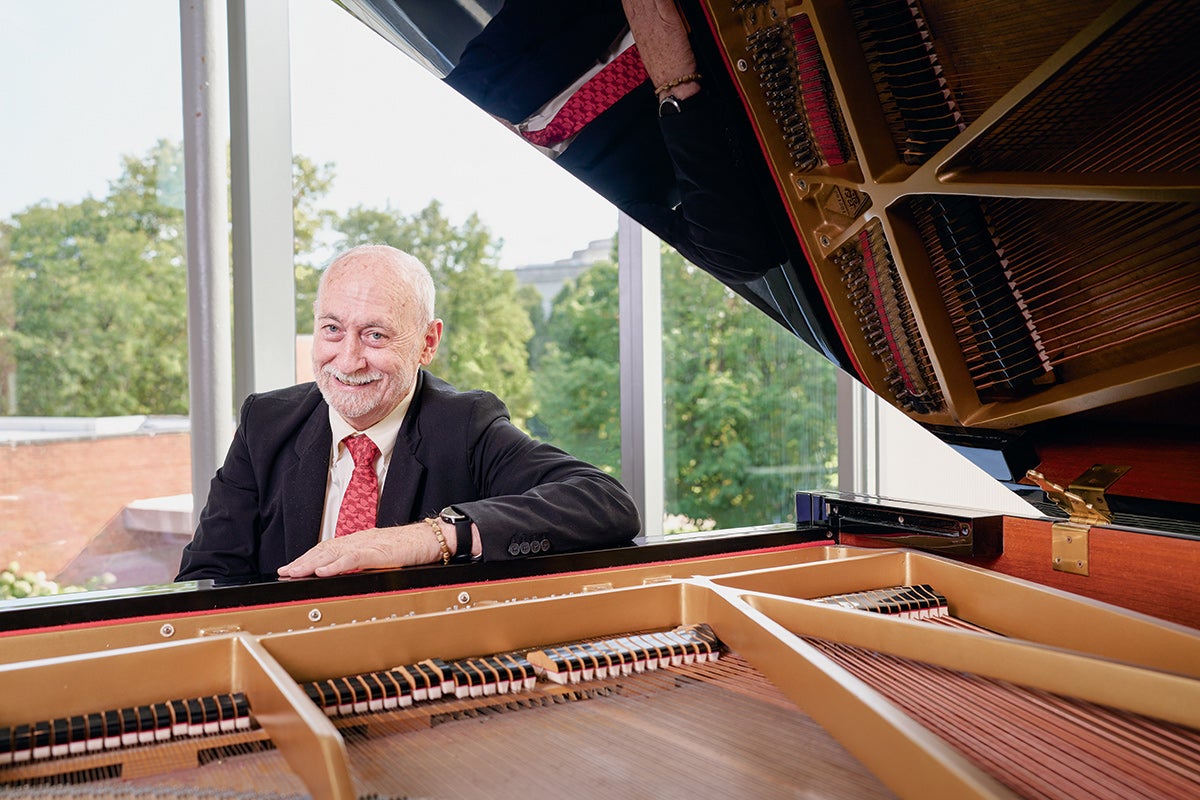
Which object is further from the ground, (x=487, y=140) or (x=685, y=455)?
(x=487, y=140)

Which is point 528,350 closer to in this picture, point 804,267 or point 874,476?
point 874,476

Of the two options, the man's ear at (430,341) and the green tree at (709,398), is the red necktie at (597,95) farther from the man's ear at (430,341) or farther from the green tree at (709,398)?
the green tree at (709,398)

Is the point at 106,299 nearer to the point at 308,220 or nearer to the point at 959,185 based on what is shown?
the point at 308,220

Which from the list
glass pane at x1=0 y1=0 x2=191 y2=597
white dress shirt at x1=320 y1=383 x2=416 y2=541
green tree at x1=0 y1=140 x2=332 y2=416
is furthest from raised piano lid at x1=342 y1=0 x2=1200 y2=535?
green tree at x1=0 y1=140 x2=332 y2=416

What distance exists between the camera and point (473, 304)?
5.34 m

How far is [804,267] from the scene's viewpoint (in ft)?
6.48

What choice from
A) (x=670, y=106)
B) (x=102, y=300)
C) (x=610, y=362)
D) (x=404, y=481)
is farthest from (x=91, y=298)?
(x=670, y=106)

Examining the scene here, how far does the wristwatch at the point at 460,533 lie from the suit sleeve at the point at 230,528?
0.83m

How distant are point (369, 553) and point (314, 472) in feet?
2.65

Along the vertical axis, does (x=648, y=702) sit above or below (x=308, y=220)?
below

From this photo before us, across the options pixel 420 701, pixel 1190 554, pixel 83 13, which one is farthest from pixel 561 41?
pixel 83 13

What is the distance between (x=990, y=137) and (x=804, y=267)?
460mm

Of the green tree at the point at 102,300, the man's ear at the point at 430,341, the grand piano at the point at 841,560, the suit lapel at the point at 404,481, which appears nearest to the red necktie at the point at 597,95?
the grand piano at the point at 841,560

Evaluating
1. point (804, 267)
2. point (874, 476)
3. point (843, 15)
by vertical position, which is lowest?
point (874, 476)
